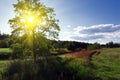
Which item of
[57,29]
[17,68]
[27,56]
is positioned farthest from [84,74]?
[27,56]

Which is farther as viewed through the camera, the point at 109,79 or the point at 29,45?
the point at 29,45

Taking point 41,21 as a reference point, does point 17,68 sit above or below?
below

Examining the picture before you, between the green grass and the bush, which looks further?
the green grass

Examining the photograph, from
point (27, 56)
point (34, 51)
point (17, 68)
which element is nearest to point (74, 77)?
point (17, 68)

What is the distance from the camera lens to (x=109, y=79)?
20.6 m

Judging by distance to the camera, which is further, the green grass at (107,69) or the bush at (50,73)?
the green grass at (107,69)

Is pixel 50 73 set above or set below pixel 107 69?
above

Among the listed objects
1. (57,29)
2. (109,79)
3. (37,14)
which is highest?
(37,14)

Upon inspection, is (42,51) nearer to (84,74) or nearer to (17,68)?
(17,68)

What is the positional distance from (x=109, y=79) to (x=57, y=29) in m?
15.1

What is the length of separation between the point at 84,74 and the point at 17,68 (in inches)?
257

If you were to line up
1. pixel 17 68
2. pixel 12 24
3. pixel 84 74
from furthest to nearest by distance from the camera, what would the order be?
pixel 12 24, pixel 17 68, pixel 84 74

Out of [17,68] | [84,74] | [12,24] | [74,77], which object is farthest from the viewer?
[12,24]

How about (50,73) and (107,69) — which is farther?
(107,69)
